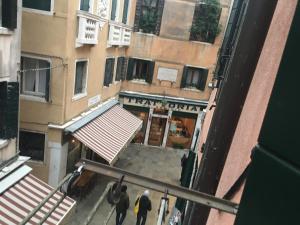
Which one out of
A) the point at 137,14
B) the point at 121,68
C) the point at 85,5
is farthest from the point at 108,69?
the point at 85,5

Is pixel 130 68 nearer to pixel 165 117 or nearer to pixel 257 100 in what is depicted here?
pixel 165 117

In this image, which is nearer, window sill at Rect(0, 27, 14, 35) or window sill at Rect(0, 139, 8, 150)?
window sill at Rect(0, 27, 14, 35)

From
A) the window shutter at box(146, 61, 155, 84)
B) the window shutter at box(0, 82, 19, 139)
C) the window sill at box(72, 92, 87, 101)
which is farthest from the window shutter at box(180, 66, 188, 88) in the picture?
the window shutter at box(0, 82, 19, 139)

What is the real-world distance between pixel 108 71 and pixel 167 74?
5.39 m

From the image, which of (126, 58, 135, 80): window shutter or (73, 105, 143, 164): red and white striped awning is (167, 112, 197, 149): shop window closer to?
(126, 58, 135, 80): window shutter

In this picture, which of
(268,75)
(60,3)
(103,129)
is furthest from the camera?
(103,129)

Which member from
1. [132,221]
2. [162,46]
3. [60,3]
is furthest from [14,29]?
[162,46]

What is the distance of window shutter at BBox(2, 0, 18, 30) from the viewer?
706cm

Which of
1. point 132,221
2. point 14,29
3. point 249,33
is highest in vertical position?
point 249,33

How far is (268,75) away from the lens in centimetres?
225

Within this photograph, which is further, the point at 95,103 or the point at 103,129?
the point at 95,103

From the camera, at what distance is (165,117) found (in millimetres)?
21312

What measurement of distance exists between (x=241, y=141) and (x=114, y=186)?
A: 4.16ft

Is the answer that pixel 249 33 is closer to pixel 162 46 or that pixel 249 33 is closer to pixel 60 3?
pixel 60 3
